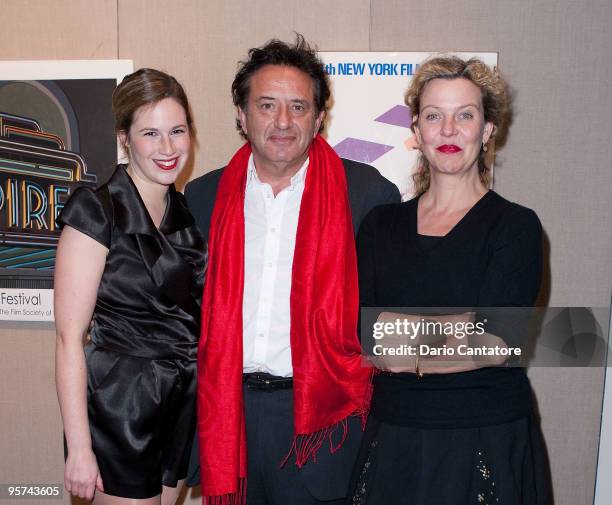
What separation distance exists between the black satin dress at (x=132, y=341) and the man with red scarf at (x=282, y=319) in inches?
6.0

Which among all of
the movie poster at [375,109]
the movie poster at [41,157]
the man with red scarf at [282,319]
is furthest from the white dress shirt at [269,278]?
the movie poster at [41,157]

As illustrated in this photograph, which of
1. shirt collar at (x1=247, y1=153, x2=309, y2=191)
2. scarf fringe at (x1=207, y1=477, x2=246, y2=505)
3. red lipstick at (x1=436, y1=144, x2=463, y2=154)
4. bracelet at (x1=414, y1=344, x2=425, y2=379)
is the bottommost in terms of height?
scarf fringe at (x1=207, y1=477, x2=246, y2=505)

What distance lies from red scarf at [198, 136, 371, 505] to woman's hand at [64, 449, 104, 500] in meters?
0.37

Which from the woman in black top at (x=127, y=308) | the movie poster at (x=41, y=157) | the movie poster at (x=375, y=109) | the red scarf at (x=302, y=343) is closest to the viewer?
the woman in black top at (x=127, y=308)

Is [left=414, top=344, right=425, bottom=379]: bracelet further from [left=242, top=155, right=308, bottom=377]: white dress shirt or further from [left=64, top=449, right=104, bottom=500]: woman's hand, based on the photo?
[left=64, top=449, right=104, bottom=500]: woman's hand

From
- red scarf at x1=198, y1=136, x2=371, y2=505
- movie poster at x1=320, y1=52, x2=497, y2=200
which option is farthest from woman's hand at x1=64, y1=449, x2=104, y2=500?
movie poster at x1=320, y1=52, x2=497, y2=200

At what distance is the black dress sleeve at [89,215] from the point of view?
174 cm

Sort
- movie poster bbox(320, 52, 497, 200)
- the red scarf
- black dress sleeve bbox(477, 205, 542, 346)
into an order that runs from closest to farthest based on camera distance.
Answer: black dress sleeve bbox(477, 205, 542, 346) < the red scarf < movie poster bbox(320, 52, 497, 200)

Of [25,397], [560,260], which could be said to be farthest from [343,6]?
[25,397]

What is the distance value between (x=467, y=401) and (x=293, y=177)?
0.97m

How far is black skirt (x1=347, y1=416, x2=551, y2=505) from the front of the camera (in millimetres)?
1665

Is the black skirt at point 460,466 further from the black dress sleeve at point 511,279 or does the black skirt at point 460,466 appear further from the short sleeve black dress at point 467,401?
the black dress sleeve at point 511,279

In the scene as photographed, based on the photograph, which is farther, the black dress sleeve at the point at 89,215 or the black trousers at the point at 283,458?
the black trousers at the point at 283,458

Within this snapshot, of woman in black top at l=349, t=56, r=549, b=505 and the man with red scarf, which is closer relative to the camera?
woman in black top at l=349, t=56, r=549, b=505
